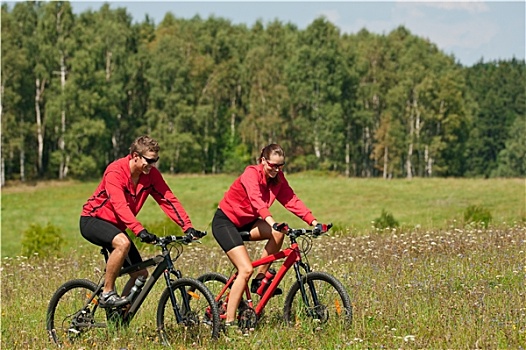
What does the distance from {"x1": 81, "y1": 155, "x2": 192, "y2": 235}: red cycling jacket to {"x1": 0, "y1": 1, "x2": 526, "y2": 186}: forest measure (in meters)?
51.8

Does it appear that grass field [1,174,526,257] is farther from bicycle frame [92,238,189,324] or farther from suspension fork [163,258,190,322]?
suspension fork [163,258,190,322]

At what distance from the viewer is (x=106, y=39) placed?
2594 inches

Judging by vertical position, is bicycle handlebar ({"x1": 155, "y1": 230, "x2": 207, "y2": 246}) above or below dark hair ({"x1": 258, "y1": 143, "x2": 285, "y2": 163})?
below

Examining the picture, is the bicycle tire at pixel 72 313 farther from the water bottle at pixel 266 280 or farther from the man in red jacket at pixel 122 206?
the water bottle at pixel 266 280

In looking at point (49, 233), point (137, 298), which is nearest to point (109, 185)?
point (137, 298)

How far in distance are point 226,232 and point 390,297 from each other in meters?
2.11

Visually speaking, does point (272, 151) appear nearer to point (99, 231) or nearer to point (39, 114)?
point (99, 231)

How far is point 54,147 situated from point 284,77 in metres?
21.4

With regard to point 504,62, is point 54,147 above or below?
below

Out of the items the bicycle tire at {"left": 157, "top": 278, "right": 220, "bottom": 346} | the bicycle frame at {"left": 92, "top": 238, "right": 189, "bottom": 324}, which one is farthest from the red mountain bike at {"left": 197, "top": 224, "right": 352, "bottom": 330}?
the bicycle frame at {"left": 92, "top": 238, "right": 189, "bottom": 324}

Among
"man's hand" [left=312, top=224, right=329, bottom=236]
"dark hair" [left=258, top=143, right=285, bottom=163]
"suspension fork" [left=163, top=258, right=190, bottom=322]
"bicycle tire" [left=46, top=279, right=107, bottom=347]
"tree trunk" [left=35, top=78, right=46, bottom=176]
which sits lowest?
"bicycle tire" [left=46, top=279, right=107, bottom=347]

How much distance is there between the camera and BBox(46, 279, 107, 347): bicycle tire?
8.24m

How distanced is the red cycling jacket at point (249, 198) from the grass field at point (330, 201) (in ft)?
74.8

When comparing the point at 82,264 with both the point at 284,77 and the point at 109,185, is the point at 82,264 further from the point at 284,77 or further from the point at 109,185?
the point at 284,77
